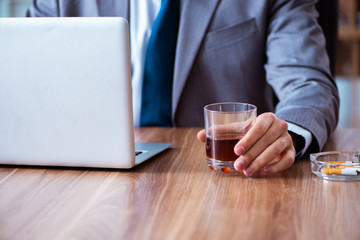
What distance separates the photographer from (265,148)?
2.99ft

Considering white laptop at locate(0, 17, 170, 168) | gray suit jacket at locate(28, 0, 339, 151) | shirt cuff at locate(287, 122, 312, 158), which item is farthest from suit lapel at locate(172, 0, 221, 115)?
white laptop at locate(0, 17, 170, 168)

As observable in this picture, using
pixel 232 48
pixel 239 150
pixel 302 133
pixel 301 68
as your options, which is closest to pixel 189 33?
pixel 232 48

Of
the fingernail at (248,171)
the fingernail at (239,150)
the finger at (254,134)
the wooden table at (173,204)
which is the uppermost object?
the finger at (254,134)

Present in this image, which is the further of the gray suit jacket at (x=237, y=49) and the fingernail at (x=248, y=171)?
the gray suit jacket at (x=237, y=49)

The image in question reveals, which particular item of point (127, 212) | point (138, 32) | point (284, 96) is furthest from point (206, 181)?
point (138, 32)

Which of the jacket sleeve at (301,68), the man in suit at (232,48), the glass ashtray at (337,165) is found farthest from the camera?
the man in suit at (232,48)

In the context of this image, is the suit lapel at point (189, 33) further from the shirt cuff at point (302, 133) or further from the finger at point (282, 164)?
the finger at point (282, 164)

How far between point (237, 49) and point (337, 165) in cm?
76

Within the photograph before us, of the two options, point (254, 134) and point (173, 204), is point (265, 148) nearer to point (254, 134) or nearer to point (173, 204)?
point (254, 134)

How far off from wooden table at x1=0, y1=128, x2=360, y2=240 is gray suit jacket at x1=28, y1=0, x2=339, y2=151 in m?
0.56

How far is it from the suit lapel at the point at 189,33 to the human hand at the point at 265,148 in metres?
0.65

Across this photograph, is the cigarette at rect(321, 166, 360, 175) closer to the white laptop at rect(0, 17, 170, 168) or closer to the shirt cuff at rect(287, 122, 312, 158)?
the shirt cuff at rect(287, 122, 312, 158)

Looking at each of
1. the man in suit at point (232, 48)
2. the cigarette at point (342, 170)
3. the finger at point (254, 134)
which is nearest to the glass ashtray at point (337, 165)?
the cigarette at point (342, 170)

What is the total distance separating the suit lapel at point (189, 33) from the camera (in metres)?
1.54
